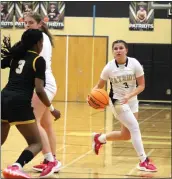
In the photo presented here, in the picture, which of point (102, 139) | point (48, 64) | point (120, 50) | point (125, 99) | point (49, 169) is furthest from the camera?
point (102, 139)

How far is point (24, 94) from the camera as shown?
203 inches

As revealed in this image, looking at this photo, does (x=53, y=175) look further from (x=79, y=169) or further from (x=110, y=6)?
(x=110, y=6)

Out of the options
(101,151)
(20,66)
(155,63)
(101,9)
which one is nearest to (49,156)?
(20,66)

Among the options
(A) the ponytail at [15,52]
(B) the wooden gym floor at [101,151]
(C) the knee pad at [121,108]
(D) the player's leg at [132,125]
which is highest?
(A) the ponytail at [15,52]

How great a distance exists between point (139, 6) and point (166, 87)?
3568 millimetres

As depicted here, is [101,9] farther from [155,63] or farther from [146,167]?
[146,167]

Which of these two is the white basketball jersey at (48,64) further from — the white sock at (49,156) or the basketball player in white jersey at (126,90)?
the basketball player in white jersey at (126,90)

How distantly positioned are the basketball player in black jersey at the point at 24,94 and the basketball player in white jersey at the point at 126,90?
5.18 ft

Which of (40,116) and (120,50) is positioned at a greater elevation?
(120,50)

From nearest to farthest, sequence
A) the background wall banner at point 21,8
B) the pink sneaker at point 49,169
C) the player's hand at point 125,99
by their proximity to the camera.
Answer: the pink sneaker at point 49,169, the player's hand at point 125,99, the background wall banner at point 21,8

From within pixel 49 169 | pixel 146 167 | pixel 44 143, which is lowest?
pixel 146 167

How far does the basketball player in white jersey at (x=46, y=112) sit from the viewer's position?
5.79 m

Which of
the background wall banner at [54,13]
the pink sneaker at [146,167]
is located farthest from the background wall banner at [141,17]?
the pink sneaker at [146,167]

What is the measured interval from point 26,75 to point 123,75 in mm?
1831
